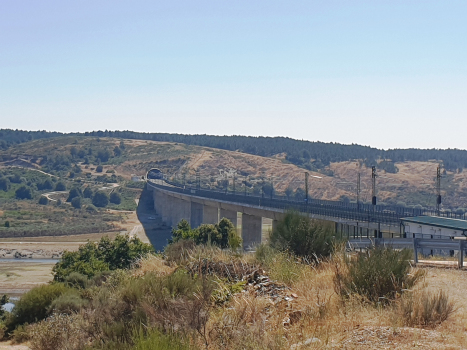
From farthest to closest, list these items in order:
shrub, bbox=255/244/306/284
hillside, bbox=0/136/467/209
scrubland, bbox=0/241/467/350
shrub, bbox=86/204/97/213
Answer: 1. hillside, bbox=0/136/467/209
2. shrub, bbox=86/204/97/213
3. shrub, bbox=255/244/306/284
4. scrubland, bbox=0/241/467/350

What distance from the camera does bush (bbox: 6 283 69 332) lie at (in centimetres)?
1817

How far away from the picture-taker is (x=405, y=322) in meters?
8.34

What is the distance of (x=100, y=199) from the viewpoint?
430 ft

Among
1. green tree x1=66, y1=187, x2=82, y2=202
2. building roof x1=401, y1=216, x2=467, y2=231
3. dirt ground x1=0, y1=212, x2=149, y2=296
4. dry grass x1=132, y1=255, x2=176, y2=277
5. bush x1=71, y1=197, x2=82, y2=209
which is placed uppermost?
dry grass x1=132, y1=255, x2=176, y2=277

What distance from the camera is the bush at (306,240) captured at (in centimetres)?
1473

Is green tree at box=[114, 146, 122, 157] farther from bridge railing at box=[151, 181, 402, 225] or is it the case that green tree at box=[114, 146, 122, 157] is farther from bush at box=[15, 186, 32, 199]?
bridge railing at box=[151, 181, 402, 225]

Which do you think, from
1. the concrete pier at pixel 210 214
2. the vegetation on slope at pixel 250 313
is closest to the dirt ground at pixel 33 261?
the concrete pier at pixel 210 214

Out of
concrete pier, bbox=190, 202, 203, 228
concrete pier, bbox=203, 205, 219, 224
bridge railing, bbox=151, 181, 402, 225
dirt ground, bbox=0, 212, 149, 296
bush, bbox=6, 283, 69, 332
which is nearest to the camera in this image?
bush, bbox=6, 283, 69, 332

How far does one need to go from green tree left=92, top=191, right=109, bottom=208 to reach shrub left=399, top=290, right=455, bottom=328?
12397cm

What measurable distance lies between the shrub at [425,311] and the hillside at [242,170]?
111 m

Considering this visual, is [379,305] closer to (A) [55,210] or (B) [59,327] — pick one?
(B) [59,327]

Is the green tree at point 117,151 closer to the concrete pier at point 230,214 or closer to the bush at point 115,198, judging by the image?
the bush at point 115,198

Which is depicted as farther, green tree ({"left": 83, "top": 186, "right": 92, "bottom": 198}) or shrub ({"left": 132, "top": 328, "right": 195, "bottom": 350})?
green tree ({"left": 83, "top": 186, "right": 92, "bottom": 198})

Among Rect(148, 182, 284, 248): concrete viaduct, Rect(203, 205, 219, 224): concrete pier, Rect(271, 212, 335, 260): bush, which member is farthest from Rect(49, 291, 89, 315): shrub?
Rect(203, 205, 219, 224): concrete pier
